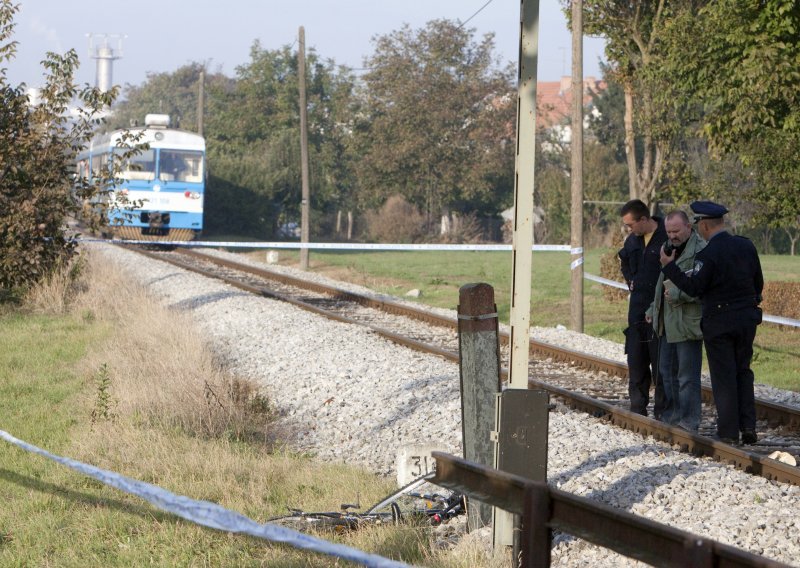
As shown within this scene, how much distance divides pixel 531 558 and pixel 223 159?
158ft

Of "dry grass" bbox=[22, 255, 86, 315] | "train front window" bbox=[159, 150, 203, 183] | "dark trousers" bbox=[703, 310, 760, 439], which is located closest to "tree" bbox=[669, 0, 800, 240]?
"dark trousers" bbox=[703, 310, 760, 439]

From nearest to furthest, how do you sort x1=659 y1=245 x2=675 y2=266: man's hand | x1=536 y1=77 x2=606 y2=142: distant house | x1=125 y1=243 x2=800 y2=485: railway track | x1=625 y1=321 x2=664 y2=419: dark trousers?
x1=125 y1=243 x2=800 y2=485: railway track
x1=659 y1=245 x2=675 y2=266: man's hand
x1=625 y1=321 x2=664 y2=419: dark trousers
x1=536 y1=77 x2=606 y2=142: distant house

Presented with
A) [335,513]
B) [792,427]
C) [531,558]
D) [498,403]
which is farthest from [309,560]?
[792,427]

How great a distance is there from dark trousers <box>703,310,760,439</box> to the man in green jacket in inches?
6.8

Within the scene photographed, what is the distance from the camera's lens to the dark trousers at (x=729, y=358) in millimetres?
8141

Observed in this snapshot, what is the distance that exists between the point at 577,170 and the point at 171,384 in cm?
954

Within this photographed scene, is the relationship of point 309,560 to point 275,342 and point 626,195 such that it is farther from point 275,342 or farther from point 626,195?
point 626,195

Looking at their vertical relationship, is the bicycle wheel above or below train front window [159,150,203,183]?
below

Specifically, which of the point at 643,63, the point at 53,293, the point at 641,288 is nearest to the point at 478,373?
the point at 641,288

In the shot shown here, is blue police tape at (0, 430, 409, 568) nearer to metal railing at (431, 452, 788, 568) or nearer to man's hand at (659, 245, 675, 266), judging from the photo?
metal railing at (431, 452, 788, 568)

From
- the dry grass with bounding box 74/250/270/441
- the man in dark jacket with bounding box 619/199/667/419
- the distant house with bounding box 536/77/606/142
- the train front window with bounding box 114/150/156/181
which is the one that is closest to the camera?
the dry grass with bounding box 74/250/270/441

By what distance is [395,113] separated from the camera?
5206 centimetres

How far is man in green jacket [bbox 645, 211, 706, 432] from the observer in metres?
8.38

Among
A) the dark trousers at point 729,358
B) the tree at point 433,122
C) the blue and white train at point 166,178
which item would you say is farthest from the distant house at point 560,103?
the dark trousers at point 729,358
